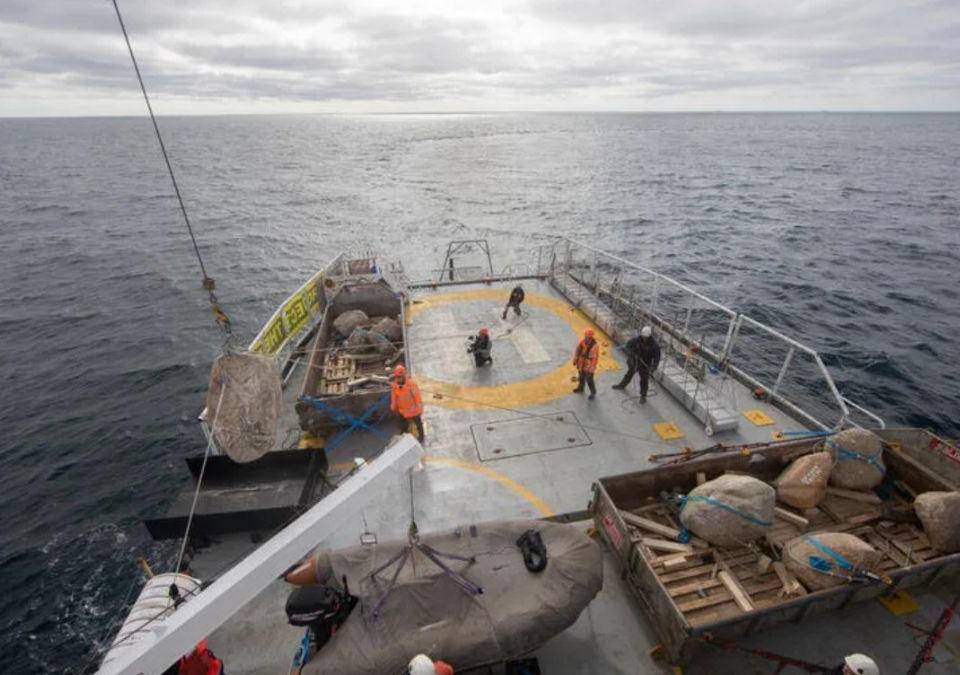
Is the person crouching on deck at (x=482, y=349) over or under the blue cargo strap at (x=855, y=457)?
under

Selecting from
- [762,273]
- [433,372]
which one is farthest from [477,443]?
[762,273]

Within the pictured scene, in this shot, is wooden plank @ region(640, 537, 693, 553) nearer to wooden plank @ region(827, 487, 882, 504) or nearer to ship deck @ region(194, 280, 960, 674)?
ship deck @ region(194, 280, 960, 674)

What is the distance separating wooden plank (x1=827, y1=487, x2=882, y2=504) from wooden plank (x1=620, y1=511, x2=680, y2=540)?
10.4ft

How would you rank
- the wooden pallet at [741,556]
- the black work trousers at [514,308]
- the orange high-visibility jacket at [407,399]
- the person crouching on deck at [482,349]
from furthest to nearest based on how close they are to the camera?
the black work trousers at [514,308], the person crouching on deck at [482,349], the orange high-visibility jacket at [407,399], the wooden pallet at [741,556]

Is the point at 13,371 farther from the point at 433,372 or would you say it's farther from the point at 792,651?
the point at 792,651

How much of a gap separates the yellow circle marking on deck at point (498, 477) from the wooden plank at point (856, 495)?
505 cm

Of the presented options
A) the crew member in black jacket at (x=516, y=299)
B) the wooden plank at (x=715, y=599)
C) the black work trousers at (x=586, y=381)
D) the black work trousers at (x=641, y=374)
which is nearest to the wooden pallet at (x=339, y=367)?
the crew member in black jacket at (x=516, y=299)

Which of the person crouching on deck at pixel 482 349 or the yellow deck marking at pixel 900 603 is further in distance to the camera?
the person crouching on deck at pixel 482 349

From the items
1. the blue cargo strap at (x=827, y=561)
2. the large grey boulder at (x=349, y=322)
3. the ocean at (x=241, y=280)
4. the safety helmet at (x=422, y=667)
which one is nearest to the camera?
the safety helmet at (x=422, y=667)

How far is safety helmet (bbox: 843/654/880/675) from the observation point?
480 cm

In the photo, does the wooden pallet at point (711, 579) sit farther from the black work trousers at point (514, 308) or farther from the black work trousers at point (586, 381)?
the black work trousers at point (514, 308)

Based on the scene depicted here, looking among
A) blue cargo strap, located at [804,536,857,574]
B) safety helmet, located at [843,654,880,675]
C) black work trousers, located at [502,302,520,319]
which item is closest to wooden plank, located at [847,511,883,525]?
blue cargo strap, located at [804,536,857,574]

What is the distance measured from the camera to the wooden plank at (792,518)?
25.4ft

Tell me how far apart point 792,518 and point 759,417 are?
15.6ft
